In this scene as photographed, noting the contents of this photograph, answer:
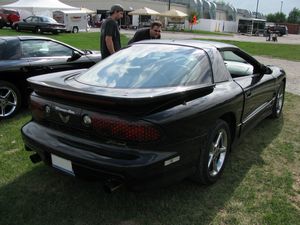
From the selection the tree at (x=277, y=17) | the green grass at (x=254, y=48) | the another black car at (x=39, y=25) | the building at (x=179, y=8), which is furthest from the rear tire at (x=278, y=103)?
the tree at (x=277, y=17)

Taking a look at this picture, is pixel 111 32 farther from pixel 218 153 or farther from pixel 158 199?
pixel 158 199

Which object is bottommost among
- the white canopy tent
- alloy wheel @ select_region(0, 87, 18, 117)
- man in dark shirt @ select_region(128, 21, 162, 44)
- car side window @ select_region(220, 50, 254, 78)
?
alloy wheel @ select_region(0, 87, 18, 117)

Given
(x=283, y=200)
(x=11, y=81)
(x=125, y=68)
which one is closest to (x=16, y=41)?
(x=11, y=81)

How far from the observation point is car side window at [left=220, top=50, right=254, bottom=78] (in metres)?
4.56

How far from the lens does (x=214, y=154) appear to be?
3.55 meters

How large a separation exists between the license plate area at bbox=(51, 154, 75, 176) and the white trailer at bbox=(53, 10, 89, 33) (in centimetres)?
3096

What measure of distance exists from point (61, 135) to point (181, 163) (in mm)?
1068

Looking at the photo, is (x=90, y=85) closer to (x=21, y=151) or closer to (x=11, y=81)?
(x=21, y=151)

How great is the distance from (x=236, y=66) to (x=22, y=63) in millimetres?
3366

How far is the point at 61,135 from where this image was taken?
309cm

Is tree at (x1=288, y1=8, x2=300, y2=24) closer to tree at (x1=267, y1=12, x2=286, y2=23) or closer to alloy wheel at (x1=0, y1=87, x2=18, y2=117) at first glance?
tree at (x1=267, y1=12, x2=286, y2=23)

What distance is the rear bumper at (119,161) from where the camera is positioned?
2.70 metres

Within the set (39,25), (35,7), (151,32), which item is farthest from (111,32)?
(35,7)

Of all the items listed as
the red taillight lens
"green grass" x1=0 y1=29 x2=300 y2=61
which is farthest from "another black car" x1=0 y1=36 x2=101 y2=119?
"green grass" x1=0 y1=29 x2=300 y2=61
